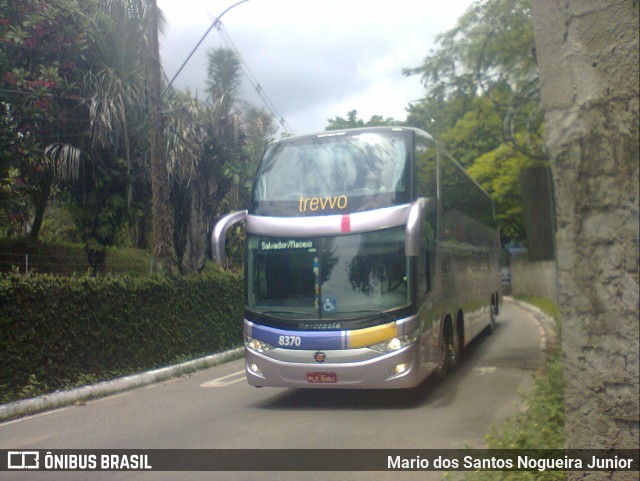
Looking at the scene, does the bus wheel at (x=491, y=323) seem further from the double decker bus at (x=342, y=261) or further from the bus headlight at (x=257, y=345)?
the bus headlight at (x=257, y=345)

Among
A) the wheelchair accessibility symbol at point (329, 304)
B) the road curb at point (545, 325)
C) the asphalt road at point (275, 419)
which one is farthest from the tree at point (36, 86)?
the road curb at point (545, 325)

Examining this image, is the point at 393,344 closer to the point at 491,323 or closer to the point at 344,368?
the point at 344,368

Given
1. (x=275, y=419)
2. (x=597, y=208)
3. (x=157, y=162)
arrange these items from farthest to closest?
(x=157, y=162) < (x=275, y=419) < (x=597, y=208)

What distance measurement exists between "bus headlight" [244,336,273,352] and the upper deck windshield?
70.8 inches

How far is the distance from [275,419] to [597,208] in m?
6.03


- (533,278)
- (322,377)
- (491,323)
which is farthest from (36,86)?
(533,278)

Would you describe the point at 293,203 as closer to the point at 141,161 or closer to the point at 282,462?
the point at 282,462

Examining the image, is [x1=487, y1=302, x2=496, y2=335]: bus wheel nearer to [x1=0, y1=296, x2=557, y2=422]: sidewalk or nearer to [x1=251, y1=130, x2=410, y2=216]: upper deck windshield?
[x1=0, y1=296, x2=557, y2=422]: sidewalk

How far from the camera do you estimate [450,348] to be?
12.8m

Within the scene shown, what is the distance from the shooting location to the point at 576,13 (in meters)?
4.55

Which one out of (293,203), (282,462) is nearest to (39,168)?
(293,203)

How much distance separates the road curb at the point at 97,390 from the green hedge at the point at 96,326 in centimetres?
34

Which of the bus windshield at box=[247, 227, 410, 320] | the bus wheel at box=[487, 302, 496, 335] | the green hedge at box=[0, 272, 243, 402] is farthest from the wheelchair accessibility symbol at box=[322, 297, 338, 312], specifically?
Result: the bus wheel at box=[487, 302, 496, 335]

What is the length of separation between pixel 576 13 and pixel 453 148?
2501cm
